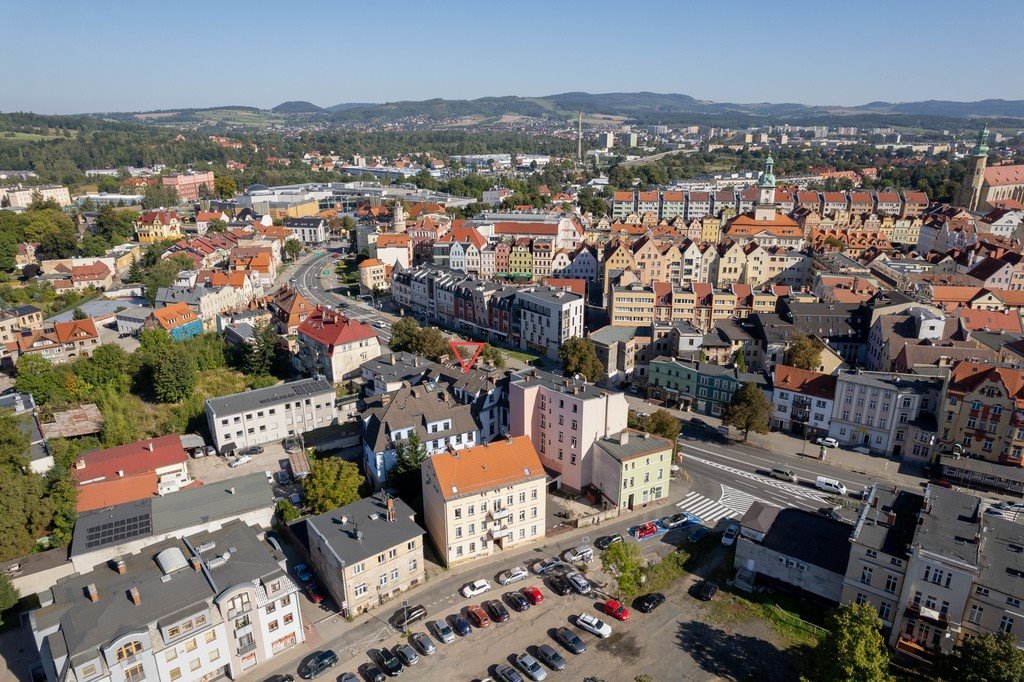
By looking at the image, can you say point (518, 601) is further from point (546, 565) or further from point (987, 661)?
point (987, 661)

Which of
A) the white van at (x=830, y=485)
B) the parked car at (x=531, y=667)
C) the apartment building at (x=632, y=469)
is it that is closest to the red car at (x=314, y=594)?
the parked car at (x=531, y=667)

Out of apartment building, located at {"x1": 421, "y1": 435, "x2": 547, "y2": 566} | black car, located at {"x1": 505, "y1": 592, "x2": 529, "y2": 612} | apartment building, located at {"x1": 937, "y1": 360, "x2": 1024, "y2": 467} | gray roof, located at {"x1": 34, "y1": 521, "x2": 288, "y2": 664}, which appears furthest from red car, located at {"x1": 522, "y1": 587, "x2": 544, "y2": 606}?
apartment building, located at {"x1": 937, "y1": 360, "x2": 1024, "y2": 467}

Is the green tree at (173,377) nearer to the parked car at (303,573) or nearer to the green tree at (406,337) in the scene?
the green tree at (406,337)

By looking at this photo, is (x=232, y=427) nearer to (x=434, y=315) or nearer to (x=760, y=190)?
(x=434, y=315)

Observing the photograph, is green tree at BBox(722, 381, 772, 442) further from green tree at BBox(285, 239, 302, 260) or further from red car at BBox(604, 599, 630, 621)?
green tree at BBox(285, 239, 302, 260)

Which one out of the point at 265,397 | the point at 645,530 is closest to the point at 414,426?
the point at 265,397

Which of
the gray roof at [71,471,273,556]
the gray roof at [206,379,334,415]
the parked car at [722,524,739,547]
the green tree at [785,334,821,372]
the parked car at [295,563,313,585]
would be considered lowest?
the parked car at [295,563,313,585]
